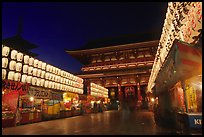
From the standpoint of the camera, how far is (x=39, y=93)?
15.3 metres

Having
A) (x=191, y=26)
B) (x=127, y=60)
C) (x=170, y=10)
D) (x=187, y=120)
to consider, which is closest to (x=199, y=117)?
(x=187, y=120)

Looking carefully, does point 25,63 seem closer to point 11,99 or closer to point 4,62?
point 4,62

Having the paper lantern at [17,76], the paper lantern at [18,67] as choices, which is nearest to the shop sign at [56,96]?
the paper lantern at [17,76]

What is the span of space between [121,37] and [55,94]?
28.7m

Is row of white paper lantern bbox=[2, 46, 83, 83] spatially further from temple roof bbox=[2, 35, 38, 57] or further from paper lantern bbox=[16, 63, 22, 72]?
temple roof bbox=[2, 35, 38, 57]

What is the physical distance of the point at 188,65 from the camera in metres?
5.80

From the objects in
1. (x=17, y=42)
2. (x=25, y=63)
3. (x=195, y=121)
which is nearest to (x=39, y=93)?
(x=25, y=63)

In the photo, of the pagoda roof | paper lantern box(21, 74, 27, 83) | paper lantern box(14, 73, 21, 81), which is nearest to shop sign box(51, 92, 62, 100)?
paper lantern box(21, 74, 27, 83)

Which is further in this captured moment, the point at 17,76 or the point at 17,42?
the point at 17,42

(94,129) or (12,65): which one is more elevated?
(12,65)

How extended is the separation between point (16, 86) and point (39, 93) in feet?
9.74

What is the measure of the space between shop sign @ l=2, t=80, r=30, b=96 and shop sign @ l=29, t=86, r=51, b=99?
25.9 inches

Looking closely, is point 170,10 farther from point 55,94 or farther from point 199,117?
point 55,94

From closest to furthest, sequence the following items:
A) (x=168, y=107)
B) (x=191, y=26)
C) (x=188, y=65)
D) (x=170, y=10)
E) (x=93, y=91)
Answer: (x=188, y=65) → (x=191, y=26) → (x=170, y=10) → (x=168, y=107) → (x=93, y=91)
